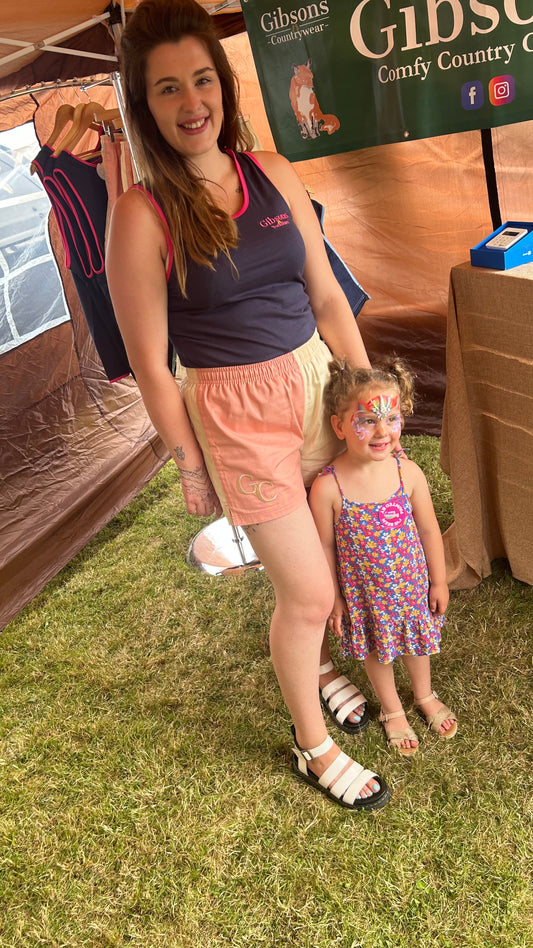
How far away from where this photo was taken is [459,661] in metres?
1.97

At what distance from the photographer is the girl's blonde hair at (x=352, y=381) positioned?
146 cm

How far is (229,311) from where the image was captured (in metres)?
1.36

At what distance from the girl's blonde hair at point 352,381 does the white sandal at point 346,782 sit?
0.78 metres

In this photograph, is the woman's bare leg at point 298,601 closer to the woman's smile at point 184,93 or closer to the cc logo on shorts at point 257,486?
the cc logo on shorts at point 257,486

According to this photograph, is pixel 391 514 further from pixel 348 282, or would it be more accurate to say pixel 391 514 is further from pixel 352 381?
pixel 348 282

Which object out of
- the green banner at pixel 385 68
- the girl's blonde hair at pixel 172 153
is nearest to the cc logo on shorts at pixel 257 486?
the girl's blonde hair at pixel 172 153

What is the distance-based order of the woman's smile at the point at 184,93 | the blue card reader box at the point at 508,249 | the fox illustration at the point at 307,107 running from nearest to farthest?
1. the woman's smile at the point at 184,93
2. the blue card reader box at the point at 508,249
3. the fox illustration at the point at 307,107

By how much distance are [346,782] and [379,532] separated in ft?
1.92

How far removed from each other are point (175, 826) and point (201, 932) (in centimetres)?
27

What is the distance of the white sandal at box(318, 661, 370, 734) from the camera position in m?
1.83

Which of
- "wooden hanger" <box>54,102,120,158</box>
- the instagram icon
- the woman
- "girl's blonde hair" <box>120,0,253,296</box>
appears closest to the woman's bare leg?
the woman

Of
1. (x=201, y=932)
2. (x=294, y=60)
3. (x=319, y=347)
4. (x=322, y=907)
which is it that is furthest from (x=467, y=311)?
(x=201, y=932)

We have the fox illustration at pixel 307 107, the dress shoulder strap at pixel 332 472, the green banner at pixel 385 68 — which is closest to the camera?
the dress shoulder strap at pixel 332 472

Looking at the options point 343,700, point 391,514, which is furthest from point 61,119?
→ point 343,700
